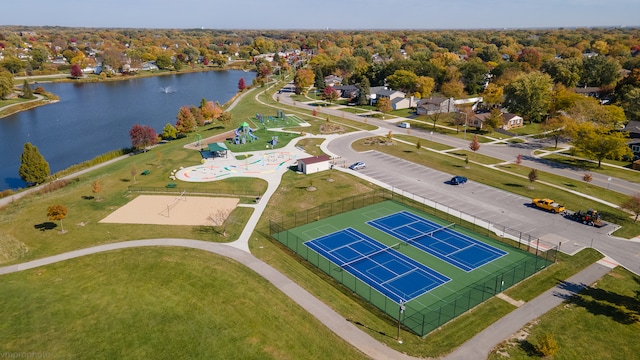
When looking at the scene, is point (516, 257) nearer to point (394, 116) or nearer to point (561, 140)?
point (561, 140)

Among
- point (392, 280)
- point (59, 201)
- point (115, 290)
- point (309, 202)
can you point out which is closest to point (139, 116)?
point (59, 201)

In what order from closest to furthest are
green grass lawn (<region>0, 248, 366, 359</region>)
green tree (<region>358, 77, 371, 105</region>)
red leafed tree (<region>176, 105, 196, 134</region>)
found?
green grass lawn (<region>0, 248, 366, 359</region>)
red leafed tree (<region>176, 105, 196, 134</region>)
green tree (<region>358, 77, 371, 105</region>)

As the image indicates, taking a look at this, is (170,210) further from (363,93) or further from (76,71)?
(76,71)

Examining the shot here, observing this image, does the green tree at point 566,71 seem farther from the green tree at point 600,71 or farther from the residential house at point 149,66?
the residential house at point 149,66

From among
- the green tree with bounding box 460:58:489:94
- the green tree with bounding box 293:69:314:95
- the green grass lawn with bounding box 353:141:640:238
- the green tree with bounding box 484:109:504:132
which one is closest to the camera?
the green grass lawn with bounding box 353:141:640:238

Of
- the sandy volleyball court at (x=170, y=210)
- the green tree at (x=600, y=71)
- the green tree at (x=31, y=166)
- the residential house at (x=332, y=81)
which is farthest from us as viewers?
the residential house at (x=332, y=81)

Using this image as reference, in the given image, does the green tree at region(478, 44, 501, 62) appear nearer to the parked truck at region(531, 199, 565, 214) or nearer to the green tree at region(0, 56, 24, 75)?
the parked truck at region(531, 199, 565, 214)

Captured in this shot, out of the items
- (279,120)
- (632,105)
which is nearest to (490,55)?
(632,105)

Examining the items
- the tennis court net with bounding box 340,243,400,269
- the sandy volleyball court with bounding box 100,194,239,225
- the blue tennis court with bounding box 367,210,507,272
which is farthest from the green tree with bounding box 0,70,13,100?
the tennis court net with bounding box 340,243,400,269

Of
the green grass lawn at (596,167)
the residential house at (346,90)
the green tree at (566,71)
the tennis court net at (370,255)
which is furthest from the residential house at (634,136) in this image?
the residential house at (346,90)
